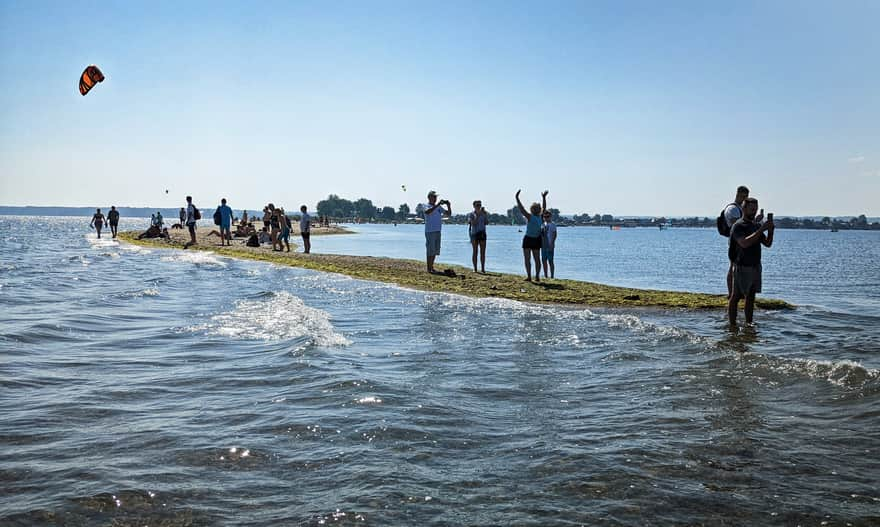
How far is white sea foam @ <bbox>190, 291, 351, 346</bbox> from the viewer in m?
9.38

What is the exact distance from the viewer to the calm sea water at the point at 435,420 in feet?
12.5

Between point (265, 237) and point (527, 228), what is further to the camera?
point (265, 237)

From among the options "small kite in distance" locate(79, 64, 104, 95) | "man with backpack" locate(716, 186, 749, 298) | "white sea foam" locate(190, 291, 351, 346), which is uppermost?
"small kite in distance" locate(79, 64, 104, 95)

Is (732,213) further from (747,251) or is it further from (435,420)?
(435,420)

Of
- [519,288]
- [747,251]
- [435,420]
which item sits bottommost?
[435,420]

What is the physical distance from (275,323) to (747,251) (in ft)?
25.5

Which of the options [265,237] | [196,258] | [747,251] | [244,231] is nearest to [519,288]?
[747,251]

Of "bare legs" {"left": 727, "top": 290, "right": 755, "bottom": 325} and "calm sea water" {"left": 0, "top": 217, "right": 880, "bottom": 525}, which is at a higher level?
"bare legs" {"left": 727, "top": 290, "right": 755, "bottom": 325}

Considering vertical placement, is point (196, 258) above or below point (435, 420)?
above

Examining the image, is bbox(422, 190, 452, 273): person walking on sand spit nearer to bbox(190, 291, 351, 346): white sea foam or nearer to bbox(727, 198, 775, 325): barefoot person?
bbox(190, 291, 351, 346): white sea foam

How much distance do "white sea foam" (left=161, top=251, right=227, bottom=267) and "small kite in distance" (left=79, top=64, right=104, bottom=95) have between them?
760 centimetres

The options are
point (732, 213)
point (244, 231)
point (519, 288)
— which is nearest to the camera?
point (732, 213)

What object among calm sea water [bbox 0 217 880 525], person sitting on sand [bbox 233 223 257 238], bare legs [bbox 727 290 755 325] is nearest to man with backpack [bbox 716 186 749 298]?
bare legs [bbox 727 290 755 325]

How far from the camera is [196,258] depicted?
2508cm
